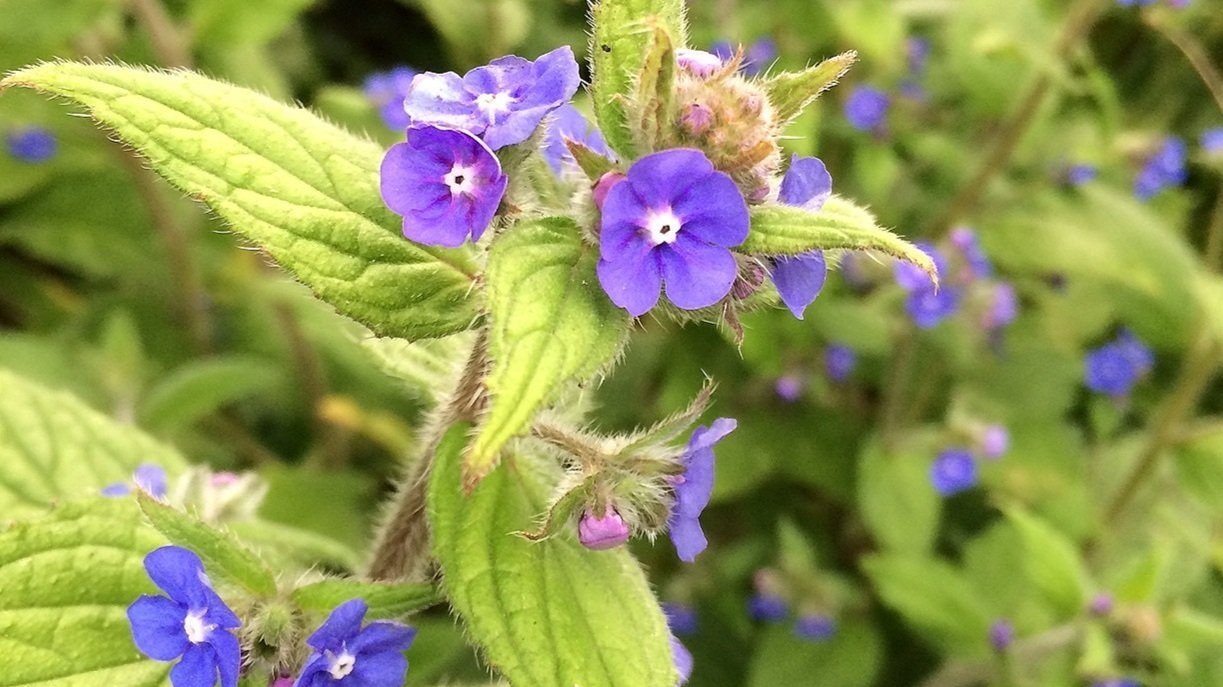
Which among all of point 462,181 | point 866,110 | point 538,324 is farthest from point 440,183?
point 866,110

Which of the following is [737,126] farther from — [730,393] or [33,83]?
[730,393]

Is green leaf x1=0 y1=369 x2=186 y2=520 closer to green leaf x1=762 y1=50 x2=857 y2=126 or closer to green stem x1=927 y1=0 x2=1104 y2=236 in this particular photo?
green leaf x1=762 y1=50 x2=857 y2=126

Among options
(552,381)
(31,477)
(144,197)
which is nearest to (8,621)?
(31,477)

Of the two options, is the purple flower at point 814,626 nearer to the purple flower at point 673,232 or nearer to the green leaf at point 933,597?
the green leaf at point 933,597

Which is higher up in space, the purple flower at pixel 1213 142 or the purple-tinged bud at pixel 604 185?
the purple-tinged bud at pixel 604 185

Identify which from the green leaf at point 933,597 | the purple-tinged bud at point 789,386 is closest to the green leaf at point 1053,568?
the green leaf at point 933,597

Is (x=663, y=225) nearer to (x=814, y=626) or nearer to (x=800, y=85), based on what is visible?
(x=800, y=85)

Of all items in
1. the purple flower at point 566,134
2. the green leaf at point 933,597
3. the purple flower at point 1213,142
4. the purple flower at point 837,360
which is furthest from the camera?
the purple flower at point 837,360

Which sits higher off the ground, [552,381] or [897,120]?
[552,381]
